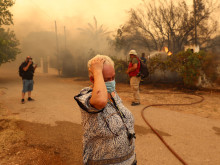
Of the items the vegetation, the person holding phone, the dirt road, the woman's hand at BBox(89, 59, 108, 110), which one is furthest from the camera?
the vegetation

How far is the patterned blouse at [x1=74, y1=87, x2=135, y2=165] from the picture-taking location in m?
1.33

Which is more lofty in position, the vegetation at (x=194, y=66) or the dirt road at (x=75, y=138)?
the vegetation at (x=194, y=66)

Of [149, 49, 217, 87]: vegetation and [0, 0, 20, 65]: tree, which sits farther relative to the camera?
[0, 0, 20, 65]: tree

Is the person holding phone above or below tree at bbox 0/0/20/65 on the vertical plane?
below

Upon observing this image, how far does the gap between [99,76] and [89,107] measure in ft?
0.77

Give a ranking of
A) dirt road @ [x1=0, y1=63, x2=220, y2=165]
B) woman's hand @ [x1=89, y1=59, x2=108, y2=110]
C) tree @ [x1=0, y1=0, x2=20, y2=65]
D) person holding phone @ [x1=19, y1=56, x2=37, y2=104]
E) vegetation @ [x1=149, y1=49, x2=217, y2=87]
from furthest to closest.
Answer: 1. tree @ [x1=0, y1=0, x2=20, y2=65]
2. vegetation @ [x1=149, y1=49, x2=217, y2=87]
3. person holding phone @ [x1=19, y1=56, x2=37, y2=104]
4. dirt road @ [x1=0, y1=63, x2=220, y2=165]
5. woman's hand @ [x1=89, y1=59, x2=108, y2=110]

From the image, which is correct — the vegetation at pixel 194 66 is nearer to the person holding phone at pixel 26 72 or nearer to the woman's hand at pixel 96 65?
the person holding phone at pixel 26 72

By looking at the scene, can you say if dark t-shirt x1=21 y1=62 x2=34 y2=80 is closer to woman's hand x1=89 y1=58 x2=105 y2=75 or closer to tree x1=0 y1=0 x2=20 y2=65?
woman's hand x1=89 y1=58 x2=105 y2=75

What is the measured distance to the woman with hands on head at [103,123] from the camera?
1.28 metres

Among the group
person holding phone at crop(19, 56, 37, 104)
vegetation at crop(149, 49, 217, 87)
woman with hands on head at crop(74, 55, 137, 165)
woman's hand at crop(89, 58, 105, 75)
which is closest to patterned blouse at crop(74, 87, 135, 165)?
woman with hands on head at crop(74, 55, 137, 165)

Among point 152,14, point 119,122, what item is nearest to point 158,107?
point 119,122

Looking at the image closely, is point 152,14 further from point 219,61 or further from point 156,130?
point 156,130

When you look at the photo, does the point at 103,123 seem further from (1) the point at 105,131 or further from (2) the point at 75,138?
(2) the point at 75,138

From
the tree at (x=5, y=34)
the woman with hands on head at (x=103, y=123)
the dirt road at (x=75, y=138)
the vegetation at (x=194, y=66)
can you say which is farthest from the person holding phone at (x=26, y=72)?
the tree at (x=5, y=34)
